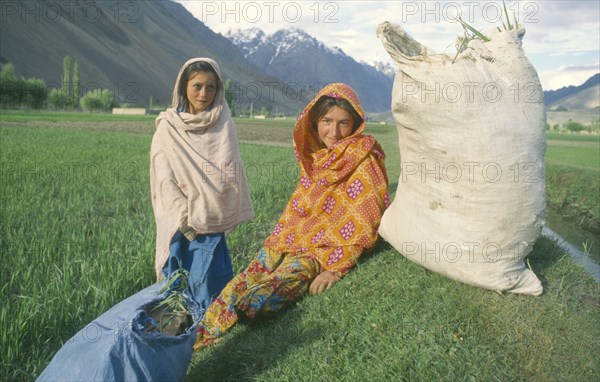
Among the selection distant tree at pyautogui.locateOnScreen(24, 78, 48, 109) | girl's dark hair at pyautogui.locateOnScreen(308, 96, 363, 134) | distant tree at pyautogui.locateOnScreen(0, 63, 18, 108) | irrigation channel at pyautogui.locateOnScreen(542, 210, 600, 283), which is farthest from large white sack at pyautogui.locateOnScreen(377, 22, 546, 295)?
distant tree at pyautogui.locateOnScreen(24, 78, 48, 109)

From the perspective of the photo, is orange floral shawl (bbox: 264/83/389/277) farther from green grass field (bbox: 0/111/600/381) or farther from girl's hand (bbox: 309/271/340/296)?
green grass field (bbox: 0/111/600/381)

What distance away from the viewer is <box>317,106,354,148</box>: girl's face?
3154mm

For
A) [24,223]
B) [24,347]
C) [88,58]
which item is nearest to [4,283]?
[24,347]

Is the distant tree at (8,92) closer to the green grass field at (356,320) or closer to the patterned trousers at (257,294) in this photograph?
the green grass field at (356,320)

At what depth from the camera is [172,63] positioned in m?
101

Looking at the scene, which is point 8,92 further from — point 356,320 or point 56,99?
point 356,320

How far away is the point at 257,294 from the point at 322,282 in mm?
426

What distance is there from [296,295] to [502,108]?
1.46 metres

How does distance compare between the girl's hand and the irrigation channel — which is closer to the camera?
the girl's hand

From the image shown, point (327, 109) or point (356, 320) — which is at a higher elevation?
point (327, 109)

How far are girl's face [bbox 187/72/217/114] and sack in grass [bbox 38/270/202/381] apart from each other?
1.43m

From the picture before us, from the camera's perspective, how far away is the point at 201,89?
313 centimetres

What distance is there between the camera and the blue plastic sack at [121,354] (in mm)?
1784

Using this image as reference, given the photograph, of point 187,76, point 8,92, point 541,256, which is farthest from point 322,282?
point 8,92
